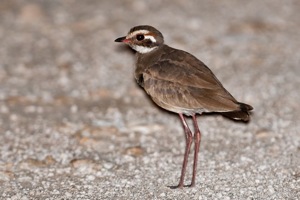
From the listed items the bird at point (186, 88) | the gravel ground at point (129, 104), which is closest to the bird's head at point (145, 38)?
the bird at point (186, 88)

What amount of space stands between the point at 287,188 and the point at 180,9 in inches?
236

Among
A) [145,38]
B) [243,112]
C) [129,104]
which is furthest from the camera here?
[129,104]

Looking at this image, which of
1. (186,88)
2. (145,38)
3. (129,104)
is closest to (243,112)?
(186,88)

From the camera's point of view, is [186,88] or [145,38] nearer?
[186,88]

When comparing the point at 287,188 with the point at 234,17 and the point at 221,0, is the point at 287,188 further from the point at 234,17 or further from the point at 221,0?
the point at 221,0

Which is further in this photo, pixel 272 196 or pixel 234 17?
pixel 234 17

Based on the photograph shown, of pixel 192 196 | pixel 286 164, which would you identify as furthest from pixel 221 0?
pixel 192 196

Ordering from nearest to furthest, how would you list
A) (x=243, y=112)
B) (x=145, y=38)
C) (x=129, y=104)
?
(x=243, y=112) → (x=145, y=38) → (x=129, y=104)

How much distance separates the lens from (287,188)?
5.97 metres

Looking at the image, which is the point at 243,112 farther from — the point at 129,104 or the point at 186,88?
the point at 129,104

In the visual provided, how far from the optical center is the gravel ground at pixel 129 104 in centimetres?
623

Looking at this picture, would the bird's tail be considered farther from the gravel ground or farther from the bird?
the gravel ground

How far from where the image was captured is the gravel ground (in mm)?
6234

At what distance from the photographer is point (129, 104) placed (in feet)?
27.0
